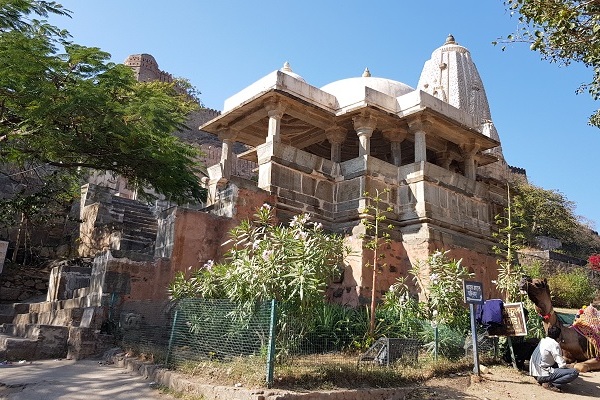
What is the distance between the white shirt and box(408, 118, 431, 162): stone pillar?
19.9ft

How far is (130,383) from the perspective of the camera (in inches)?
241

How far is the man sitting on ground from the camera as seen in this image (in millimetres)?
6680

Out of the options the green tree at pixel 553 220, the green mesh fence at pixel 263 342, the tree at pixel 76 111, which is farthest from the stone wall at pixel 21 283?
the green tree at pixel 553 220

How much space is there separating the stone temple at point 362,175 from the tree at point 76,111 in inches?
67.7

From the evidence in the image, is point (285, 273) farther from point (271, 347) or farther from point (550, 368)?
point (550, 368)

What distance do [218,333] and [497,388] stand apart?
3.79 metres

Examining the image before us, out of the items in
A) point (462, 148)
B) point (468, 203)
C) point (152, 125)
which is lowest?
point (468, 203)

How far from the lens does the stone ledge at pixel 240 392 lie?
483cm

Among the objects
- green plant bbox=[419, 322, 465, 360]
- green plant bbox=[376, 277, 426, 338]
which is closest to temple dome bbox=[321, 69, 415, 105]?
green plant bbox=[376, 277, 426, 338]

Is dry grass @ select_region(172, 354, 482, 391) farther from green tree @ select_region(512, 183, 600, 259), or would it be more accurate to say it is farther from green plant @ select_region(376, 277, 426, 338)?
green tree @ select_region(512, 183, 600, 259)

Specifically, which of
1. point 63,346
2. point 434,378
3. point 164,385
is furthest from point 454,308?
point 63,346

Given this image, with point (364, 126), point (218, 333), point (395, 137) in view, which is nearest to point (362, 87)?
point (364, 126)

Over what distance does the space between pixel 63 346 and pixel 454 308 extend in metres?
6.51

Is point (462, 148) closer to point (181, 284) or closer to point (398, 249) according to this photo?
point (398, 249)
